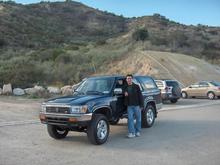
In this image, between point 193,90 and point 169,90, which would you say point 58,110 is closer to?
point 169,90

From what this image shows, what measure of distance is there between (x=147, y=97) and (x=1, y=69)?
25649 mm

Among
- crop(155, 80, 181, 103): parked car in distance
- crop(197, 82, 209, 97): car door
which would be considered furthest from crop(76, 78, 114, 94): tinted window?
crop(197, 82, 209, 97): car door

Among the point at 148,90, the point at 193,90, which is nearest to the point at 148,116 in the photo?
the point at 148,90

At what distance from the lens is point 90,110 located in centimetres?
1122

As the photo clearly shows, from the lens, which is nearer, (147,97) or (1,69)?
(147,97)

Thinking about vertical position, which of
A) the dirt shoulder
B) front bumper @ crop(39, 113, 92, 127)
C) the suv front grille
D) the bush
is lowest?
the dirt shoulder

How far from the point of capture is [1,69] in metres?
37.7

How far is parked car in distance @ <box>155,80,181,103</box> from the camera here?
2720 cm

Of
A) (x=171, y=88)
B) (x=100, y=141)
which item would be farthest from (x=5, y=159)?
(x=171, y=88)

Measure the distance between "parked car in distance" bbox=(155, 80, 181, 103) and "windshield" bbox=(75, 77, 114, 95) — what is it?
14197 millimetres

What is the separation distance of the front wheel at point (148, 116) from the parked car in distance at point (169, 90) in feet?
39.9

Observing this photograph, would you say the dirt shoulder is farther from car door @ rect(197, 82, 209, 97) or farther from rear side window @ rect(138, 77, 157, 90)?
car door @ rect(197, 82, 209, 97)

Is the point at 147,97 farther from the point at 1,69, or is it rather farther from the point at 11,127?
the point at 1,69

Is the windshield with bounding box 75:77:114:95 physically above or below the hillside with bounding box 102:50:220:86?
below
